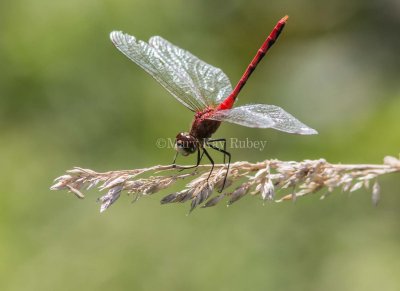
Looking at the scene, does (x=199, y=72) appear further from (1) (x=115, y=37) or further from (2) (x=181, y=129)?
(2) (x=181, y=129)

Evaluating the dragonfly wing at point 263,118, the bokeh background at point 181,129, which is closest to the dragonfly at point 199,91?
the dragonfly wing at point 263,118

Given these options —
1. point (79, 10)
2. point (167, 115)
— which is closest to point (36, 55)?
point (79, 10)

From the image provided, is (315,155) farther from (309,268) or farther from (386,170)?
(386,170)

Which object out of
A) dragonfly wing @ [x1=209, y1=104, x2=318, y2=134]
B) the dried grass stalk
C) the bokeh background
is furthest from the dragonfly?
the bokeh background

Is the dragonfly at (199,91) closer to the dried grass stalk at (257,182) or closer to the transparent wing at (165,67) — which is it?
the transparent wing at (165,67)

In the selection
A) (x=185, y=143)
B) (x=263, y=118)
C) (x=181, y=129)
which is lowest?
(x=181, y=129)

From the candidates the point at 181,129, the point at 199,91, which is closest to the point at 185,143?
the point at 199,91
